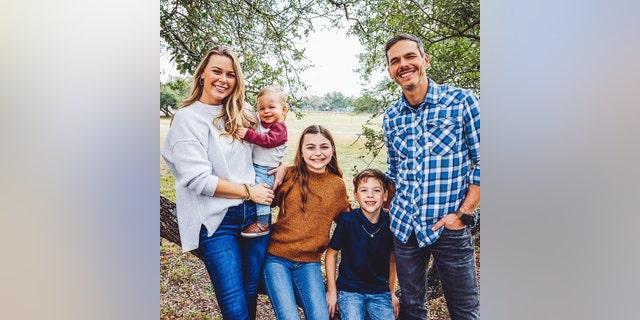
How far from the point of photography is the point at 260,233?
3.12 meters

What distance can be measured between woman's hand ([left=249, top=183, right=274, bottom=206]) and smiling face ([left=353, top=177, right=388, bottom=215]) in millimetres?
488

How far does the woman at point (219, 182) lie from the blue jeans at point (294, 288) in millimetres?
93

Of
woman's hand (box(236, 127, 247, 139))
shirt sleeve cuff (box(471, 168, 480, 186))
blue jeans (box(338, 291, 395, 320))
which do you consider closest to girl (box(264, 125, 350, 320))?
blue jeans (box(338, 291, 395, 320))

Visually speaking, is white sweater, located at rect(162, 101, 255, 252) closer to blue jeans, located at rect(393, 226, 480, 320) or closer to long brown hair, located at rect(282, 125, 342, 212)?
long brown hair, located at rect(282, 125, 342, 212)

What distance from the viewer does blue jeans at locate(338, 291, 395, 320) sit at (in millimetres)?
3133

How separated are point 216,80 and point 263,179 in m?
0.61

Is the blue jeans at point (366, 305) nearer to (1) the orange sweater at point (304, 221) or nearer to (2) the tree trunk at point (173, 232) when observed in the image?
(2) the tree trunk at point (173, 232)

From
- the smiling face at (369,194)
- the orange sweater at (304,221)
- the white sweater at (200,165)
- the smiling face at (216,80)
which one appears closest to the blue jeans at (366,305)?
the orange sweater at (304,221)
